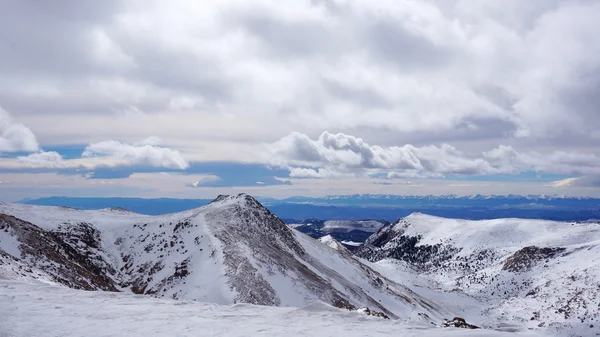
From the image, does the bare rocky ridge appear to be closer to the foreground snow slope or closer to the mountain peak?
the mountain peak

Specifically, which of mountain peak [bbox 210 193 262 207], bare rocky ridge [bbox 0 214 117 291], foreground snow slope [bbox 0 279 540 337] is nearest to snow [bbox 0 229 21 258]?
bare rocky ridge [bbox 0 214 117 291]

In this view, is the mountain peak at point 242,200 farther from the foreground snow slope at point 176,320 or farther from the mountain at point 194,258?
the foreground snow slope at point 176,320

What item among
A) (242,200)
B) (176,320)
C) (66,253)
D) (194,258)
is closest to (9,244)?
(66,253)

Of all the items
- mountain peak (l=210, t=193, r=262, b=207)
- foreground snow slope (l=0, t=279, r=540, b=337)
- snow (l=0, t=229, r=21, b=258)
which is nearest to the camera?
foreground snow slope (l=0, t=279, r=540, b=337)

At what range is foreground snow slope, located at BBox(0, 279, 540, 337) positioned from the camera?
17203mm

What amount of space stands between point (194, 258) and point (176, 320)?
64.6 meters

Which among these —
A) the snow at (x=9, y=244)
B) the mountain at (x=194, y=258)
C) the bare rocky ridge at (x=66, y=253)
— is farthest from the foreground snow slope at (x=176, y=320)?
the snow at (x=9, y=244)

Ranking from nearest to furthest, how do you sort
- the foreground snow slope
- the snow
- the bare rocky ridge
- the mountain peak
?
the foreground snow slope
the bare rocky ridge
the snow
the mountain peak

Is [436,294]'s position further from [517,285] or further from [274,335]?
[274,335]

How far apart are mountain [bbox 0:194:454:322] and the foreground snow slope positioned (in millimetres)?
30997

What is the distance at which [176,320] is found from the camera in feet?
→ 63.1

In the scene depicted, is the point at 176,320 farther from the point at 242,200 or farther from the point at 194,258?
the point at 242,200

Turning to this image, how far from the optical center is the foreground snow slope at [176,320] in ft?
56.4

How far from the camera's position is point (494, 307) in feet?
527
